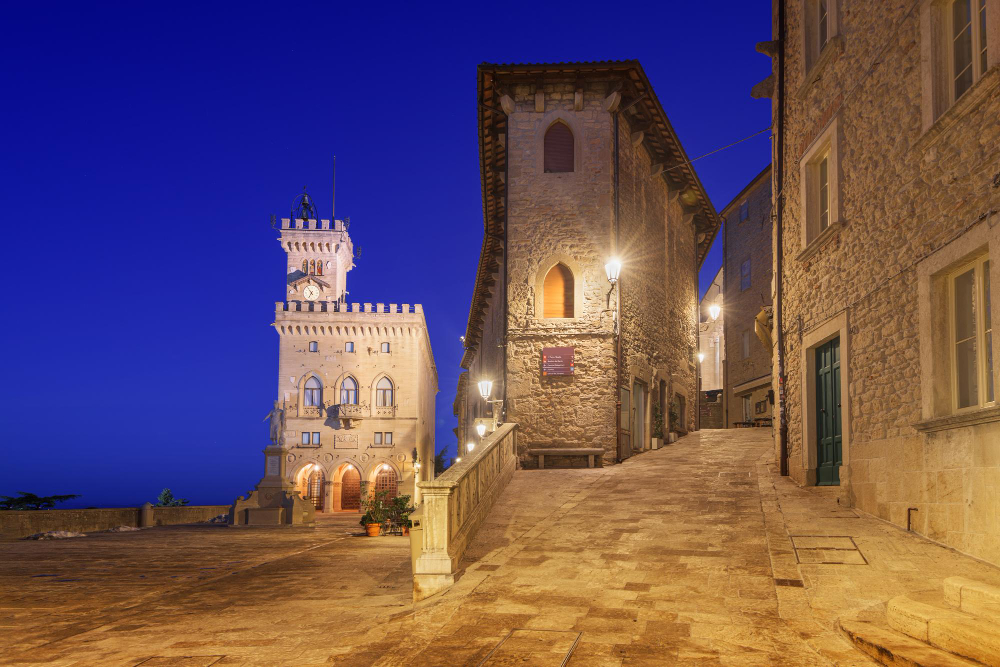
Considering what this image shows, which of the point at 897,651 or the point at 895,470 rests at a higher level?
the point at 895,470

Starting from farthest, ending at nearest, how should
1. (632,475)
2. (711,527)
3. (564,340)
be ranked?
1. (564,340)
2. (632,475)
3. (711,527)

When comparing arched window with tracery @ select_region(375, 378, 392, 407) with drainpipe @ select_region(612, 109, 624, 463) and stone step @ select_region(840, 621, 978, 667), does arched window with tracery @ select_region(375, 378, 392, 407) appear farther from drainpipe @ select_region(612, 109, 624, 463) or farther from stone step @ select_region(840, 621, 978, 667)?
stone step @ select_region(840, 621, 978, 667)

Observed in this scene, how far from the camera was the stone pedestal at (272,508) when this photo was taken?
85.6ft

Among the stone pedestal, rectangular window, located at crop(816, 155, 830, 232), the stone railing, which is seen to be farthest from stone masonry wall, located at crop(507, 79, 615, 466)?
the stone pedestal

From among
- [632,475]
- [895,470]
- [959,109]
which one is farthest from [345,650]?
[632,475]

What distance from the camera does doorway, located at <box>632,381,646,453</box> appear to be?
18.7 m

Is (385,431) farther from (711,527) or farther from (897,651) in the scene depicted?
(897,651)

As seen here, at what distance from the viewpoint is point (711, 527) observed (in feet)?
30.5

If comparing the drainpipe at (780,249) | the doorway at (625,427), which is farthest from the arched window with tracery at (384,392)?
the drainpipe at (780,249)

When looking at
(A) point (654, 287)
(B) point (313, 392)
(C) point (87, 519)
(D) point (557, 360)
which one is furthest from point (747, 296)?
(B) point (313, 392)

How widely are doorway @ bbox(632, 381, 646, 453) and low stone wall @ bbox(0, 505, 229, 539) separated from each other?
49.7 feet

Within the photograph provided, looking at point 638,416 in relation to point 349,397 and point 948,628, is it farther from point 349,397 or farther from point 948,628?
point 349,397

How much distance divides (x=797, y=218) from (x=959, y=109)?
17.0 ft

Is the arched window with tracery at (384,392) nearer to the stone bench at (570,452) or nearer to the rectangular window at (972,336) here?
the stone bench at (570,452)
